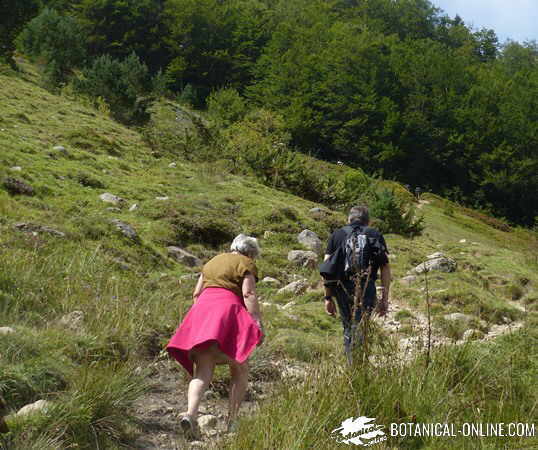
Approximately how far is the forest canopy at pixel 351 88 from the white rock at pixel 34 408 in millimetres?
39224

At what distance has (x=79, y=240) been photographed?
22.9 ft

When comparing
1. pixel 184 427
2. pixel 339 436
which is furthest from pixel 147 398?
pixel 339 436

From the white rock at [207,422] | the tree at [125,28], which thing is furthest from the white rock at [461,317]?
the tree at [125,28]

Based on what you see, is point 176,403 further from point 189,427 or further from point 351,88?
point 351,88

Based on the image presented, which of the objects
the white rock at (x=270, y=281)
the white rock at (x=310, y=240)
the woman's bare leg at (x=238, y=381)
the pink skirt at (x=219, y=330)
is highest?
the pink skirt at (x=219, y=330)

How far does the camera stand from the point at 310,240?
36.0 ft

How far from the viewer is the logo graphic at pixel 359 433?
294 cm

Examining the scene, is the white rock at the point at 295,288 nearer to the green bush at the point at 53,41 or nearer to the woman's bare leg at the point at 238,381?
the woman's bare leg at the point at 238,381

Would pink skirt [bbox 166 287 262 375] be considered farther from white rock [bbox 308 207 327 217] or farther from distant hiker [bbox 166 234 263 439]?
white rock [bbox 308 207 327 217]

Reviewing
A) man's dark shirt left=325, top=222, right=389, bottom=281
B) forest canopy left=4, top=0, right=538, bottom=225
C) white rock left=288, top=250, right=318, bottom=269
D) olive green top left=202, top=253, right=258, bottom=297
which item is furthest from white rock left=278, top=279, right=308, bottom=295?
forest canopy left=4, top=0, right=538, bottom=225

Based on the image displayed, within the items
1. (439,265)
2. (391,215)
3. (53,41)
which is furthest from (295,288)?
(53,41)

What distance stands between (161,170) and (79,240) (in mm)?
6852

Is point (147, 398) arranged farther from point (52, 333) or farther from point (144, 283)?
point (144, 283)

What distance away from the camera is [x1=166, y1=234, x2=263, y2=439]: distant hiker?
3562mm
